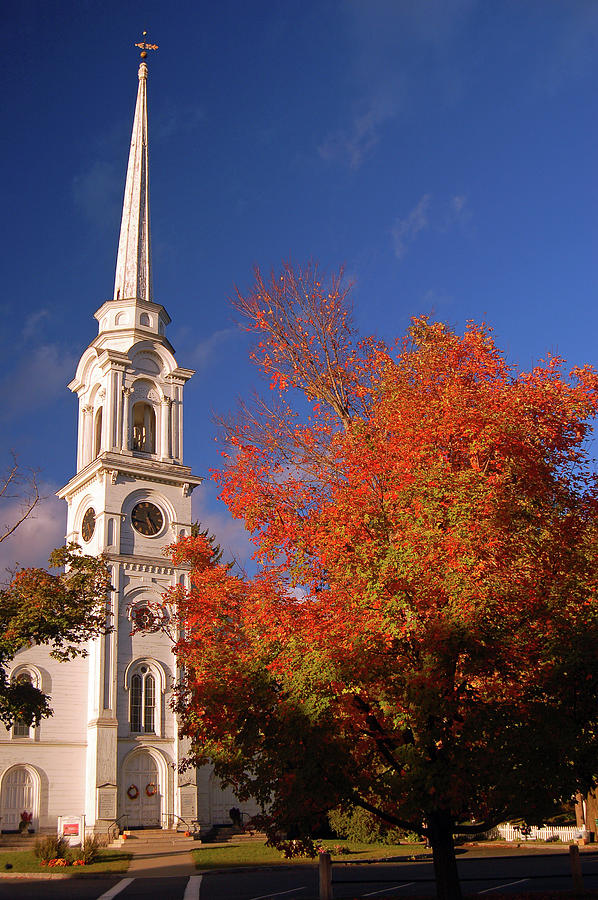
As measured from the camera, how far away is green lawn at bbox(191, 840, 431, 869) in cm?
2578

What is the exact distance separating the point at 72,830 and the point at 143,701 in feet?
30.2

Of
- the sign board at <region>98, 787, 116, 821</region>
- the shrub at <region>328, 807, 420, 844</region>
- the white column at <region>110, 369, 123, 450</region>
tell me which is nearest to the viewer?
the shrub at <region>328, 807, 420, 844</region>

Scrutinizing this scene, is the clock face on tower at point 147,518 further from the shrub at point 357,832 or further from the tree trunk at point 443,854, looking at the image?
the tree trunk at point 443,854

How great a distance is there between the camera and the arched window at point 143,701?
1428 inches

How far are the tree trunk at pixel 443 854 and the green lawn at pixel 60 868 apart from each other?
13.7 m

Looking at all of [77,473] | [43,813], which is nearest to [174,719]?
[43,813]

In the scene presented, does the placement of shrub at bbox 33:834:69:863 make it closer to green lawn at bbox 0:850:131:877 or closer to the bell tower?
green lawn at bbox 0:850:131:877

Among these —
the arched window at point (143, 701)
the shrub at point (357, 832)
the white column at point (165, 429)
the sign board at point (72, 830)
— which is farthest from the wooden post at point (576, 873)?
the white column at point (165, 429)

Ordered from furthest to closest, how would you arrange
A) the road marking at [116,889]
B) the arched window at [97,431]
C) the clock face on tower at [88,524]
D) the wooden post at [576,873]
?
the arched window at [97,431] < the clock face on tower at [88,524] < the road marking at [116,889] < the wooden post at [576,873]

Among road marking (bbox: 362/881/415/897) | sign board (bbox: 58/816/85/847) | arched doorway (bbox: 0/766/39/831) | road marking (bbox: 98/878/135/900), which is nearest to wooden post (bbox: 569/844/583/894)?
road marking (bbox: 362/881/415/897)

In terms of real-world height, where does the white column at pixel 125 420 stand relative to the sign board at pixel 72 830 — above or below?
above

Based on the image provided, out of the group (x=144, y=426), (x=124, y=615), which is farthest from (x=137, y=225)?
(x=124, y=615)

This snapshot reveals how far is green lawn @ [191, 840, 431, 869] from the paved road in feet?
4.81

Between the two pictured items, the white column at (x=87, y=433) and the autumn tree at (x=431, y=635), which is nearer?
the autumn tree at (x=431, y=635)
